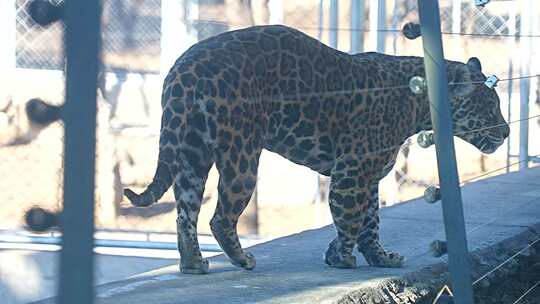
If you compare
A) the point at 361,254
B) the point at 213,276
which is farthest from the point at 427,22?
the point at 361,254

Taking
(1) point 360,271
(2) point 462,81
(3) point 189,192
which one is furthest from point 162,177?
(2) point 462,81

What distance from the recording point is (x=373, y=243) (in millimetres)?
5414

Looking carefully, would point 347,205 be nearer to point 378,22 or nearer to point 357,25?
point 357,25

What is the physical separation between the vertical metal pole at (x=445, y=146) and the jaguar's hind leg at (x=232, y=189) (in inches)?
48.7

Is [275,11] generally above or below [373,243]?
above

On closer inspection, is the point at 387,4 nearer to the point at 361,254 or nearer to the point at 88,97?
the point at 361,254

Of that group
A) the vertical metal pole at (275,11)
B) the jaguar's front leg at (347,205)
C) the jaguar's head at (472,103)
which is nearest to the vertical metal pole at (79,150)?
the jaguar's front leg at (347,205)

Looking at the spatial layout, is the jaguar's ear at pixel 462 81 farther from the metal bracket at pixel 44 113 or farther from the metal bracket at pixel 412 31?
the metal bracket at pixel 44 113

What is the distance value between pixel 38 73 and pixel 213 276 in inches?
65.5

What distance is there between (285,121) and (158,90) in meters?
0.84

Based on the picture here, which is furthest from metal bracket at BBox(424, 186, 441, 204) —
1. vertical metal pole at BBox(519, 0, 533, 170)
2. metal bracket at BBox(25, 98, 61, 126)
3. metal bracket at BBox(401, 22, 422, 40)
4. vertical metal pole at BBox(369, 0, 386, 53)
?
vertical metal pole at BBox(519, 0, 533, 170)

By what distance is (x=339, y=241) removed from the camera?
5270 mm

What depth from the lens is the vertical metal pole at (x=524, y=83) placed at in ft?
29.5

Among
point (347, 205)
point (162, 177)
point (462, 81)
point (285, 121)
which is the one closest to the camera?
point (162, 177)
